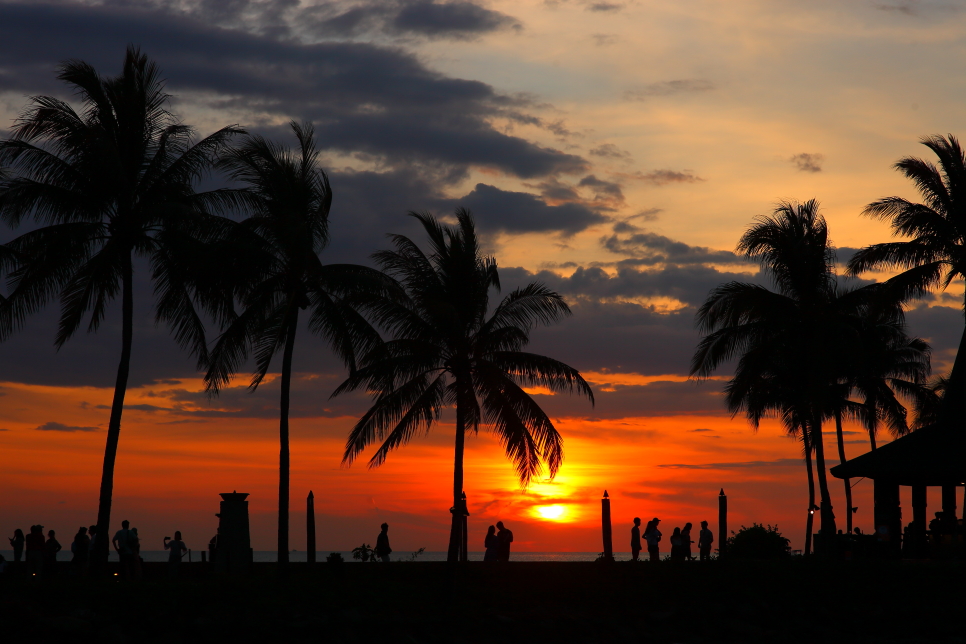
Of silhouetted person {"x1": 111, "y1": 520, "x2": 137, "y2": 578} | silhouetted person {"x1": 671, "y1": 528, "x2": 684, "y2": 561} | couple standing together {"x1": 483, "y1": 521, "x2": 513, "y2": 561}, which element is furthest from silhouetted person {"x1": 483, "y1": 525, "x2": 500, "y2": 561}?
silhouetted person {"x1": 111, "y1": 520, "x2": 137, "y2": 578}

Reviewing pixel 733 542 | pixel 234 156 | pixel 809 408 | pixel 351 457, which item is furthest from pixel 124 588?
pixel 809 408

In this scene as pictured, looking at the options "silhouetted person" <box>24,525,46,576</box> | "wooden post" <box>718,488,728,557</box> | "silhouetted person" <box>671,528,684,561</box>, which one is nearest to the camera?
"silhouetted person" <box>24,525,46,576</box>

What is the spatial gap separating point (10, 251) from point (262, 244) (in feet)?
21.9

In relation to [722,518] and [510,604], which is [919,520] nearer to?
[722,518]

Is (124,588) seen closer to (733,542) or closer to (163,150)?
(163,150)

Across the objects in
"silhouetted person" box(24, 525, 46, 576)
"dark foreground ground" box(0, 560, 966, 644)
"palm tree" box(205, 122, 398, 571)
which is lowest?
"dark foreground ground" box(0, 560, 966, 644)

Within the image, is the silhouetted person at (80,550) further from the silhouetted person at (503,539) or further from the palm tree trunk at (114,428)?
the silhouetted person at (503,539)

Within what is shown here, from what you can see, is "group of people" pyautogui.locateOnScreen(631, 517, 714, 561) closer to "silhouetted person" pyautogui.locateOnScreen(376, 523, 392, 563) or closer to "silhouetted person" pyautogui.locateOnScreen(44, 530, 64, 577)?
"silhouetted person" pyautogui.locateOnScreen(376, 523, 392, 563)

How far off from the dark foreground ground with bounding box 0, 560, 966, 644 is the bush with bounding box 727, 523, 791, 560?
3.90 metres

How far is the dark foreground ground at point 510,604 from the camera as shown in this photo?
2000 cm

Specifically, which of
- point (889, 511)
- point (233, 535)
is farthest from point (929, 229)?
point (233, 535)

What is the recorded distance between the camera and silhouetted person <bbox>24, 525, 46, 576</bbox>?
2388cm

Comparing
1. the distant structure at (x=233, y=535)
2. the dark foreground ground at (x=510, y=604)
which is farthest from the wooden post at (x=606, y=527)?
the distant structure at (x=233, y=535)

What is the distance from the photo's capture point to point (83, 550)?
26328mm
